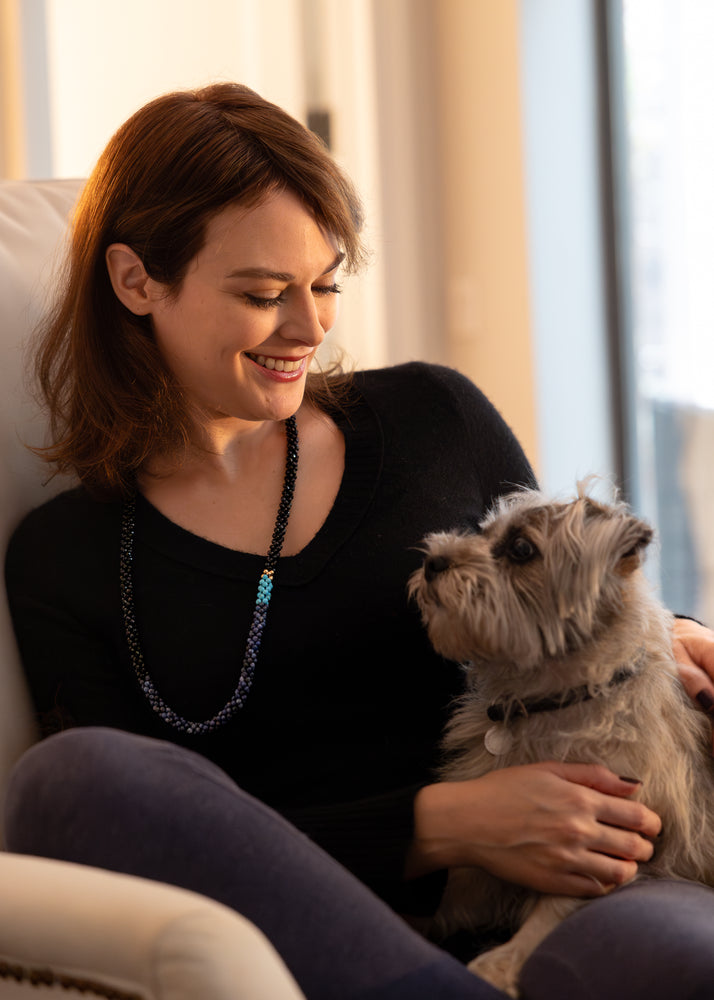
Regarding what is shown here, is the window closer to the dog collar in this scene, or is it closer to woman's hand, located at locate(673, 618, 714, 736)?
woman's hand, located at locate(673, 618, 714, 736)

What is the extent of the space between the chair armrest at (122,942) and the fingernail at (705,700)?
2.28 feet

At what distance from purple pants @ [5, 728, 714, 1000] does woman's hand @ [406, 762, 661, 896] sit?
0.54 feet

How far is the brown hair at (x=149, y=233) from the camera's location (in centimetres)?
144

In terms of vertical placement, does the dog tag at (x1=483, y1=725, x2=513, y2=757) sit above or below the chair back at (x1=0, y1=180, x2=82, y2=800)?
below

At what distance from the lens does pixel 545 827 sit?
1.22 meters

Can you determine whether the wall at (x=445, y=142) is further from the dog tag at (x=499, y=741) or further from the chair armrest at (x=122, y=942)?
the chair armrest at (x=122, y=942)

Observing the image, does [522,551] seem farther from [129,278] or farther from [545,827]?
[129,278]

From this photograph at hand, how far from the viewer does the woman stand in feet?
4.38

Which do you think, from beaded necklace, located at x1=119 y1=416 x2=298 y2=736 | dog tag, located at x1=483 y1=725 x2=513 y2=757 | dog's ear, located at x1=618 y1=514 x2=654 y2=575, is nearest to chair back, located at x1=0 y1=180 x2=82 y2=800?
beaded necklace, located at x1=119 y1=416 x2=298 y2=736

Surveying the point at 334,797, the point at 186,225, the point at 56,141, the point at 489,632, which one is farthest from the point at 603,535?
the point at 56,141

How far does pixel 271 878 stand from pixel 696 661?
699 mm

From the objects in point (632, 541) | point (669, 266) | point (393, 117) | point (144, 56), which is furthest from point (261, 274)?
point (144, 56)

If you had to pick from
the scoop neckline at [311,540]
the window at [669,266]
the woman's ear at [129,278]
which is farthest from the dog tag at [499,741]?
the window at [669,266]

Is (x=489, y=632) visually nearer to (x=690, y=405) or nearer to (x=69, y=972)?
(x=69, y=972)
